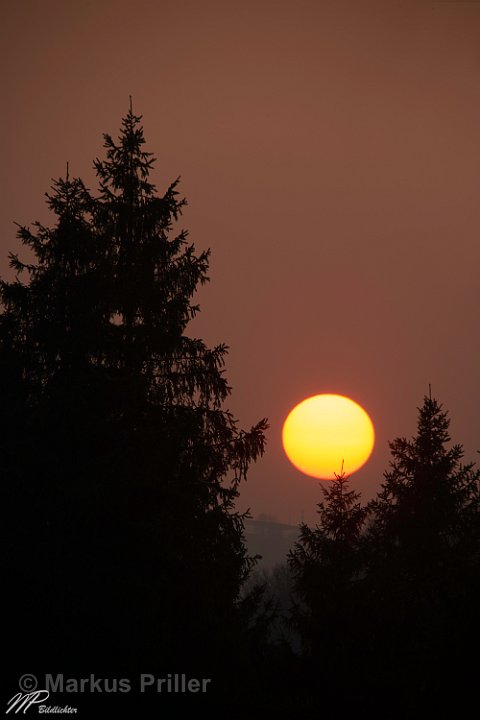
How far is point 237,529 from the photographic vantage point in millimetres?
14195

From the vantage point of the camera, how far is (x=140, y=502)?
13148mm

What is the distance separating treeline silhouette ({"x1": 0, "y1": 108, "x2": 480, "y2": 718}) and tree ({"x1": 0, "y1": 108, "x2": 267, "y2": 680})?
0.10 ft

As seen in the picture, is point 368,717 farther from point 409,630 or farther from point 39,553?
point 39,553

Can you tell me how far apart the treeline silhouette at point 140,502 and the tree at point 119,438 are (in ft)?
0.10

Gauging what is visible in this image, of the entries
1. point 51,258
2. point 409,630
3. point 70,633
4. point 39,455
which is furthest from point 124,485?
point 409,630

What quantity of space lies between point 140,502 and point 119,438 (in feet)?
3.80

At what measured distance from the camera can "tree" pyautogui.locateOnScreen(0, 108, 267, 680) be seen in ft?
40.8

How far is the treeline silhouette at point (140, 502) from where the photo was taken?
12.4 m

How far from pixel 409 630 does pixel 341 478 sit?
4.14 meters
